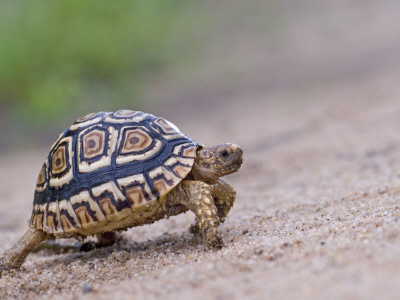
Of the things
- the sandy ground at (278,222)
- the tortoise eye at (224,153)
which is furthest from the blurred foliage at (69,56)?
the tortoise eye at (224,153)

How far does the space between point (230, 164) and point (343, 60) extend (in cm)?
1269

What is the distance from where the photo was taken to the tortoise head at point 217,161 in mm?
3463

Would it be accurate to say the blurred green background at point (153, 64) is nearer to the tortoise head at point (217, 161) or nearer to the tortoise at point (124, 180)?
the tortoise at point (124, 180)

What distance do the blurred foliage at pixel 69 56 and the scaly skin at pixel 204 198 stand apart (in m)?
7.34

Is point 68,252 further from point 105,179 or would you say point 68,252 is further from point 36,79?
point 36,79

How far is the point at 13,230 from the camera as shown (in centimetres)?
536

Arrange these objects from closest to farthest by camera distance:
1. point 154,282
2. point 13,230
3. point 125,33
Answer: point 154,282
point 13,230
point 125,33

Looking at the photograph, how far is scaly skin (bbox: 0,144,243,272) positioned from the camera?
10.6ft

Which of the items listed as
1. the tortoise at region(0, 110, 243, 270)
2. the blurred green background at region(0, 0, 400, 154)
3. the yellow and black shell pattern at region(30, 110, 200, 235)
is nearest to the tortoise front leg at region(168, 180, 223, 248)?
the tortoise at region(0, 110, 243, 270)

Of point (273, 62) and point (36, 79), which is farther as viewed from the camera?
point (273, 62)

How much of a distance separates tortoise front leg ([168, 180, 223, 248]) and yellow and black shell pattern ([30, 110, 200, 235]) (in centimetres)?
12

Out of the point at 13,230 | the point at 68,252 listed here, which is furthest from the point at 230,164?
the point at 13,230

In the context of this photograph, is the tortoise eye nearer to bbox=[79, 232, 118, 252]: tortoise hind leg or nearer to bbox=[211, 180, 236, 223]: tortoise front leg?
bbox=[211, 180, 236, 223]: tortoise front leg

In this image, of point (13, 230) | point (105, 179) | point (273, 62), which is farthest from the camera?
point (273, 62)
